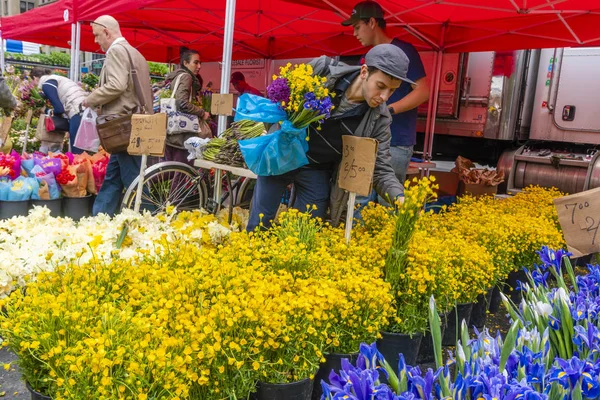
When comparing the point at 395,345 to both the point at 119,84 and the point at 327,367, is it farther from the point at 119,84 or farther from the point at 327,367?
the point at 119,84

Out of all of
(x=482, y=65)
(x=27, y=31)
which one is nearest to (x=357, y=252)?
(x=482, y=65)

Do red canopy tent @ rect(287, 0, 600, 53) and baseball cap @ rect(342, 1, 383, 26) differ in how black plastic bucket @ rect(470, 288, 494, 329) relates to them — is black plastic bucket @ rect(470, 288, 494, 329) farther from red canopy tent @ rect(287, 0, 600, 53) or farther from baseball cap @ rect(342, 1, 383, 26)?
red canopy tent @ rect(287, 0, 600, 53)

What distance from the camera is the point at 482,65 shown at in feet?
23.4

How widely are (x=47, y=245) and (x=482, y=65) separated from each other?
20.8 ft

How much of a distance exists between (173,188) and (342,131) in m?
2.05

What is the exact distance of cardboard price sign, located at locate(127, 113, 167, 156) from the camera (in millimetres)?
3246

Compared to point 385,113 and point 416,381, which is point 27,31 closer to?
point 385,113

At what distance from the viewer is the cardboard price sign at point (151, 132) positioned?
10.6 feet

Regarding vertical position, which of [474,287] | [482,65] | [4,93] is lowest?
[474,287]

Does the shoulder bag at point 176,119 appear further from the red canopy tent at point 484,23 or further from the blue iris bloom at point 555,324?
the blue iris bloom at point 555,324

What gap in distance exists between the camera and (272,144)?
259 centimetres

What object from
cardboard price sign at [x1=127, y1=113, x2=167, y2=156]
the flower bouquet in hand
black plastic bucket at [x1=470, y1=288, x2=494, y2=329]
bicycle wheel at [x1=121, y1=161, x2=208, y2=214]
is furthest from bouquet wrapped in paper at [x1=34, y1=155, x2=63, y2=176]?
black plastic bucket at [x1=470, y1=288, x2=494, y2=329]

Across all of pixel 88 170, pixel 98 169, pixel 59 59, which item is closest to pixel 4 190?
pixel 88 170

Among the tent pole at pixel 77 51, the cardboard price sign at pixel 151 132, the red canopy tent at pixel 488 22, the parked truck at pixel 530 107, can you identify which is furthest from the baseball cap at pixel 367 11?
A: the tent pole at pixel 77 51
